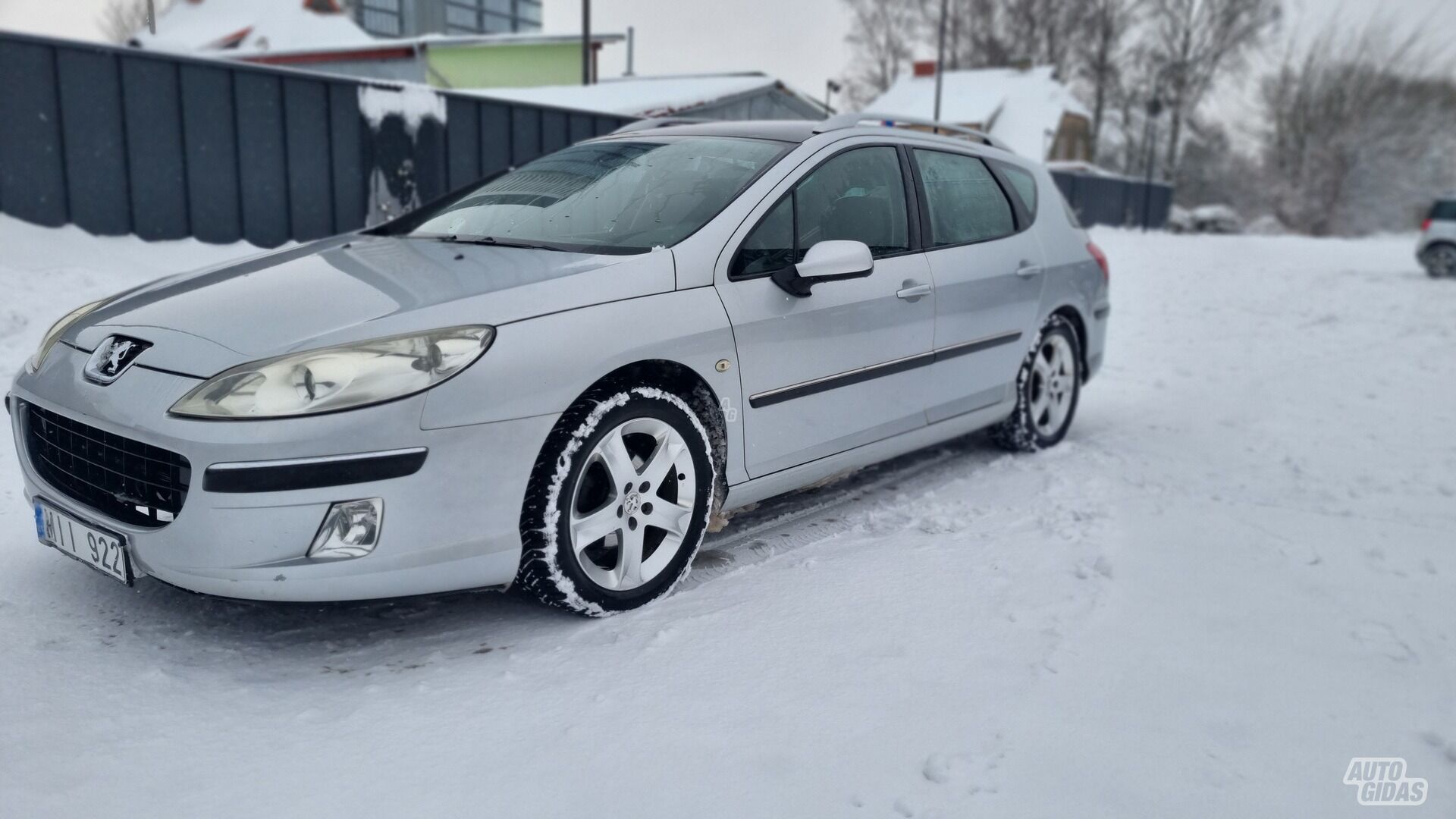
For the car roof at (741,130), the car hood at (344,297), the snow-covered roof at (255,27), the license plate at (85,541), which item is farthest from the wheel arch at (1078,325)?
the snow-covered roof at (255,27)

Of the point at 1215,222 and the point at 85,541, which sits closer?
the point at 85,541

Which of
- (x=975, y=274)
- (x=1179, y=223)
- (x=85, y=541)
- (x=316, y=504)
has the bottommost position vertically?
(x=1179, y=223)

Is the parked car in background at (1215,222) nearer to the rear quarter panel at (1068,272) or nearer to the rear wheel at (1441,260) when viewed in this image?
the rear wheel at (1441,260)

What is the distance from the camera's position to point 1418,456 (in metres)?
5.63

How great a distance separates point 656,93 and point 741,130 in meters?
15.6

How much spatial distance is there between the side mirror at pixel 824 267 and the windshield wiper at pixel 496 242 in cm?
78

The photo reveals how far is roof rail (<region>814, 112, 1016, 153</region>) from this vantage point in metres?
4.21

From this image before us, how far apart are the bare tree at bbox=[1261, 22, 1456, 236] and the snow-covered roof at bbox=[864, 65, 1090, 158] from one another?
1153cm

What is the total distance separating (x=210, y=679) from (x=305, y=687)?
247 mm

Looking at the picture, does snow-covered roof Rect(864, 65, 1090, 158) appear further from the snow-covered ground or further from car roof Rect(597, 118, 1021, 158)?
the snow-covered ground

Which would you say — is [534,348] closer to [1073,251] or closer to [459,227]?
[459,227]

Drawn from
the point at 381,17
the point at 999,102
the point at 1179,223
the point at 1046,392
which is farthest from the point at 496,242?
the point at 381,17

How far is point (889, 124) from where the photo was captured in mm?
4551

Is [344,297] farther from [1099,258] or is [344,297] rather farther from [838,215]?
[1099,258]
